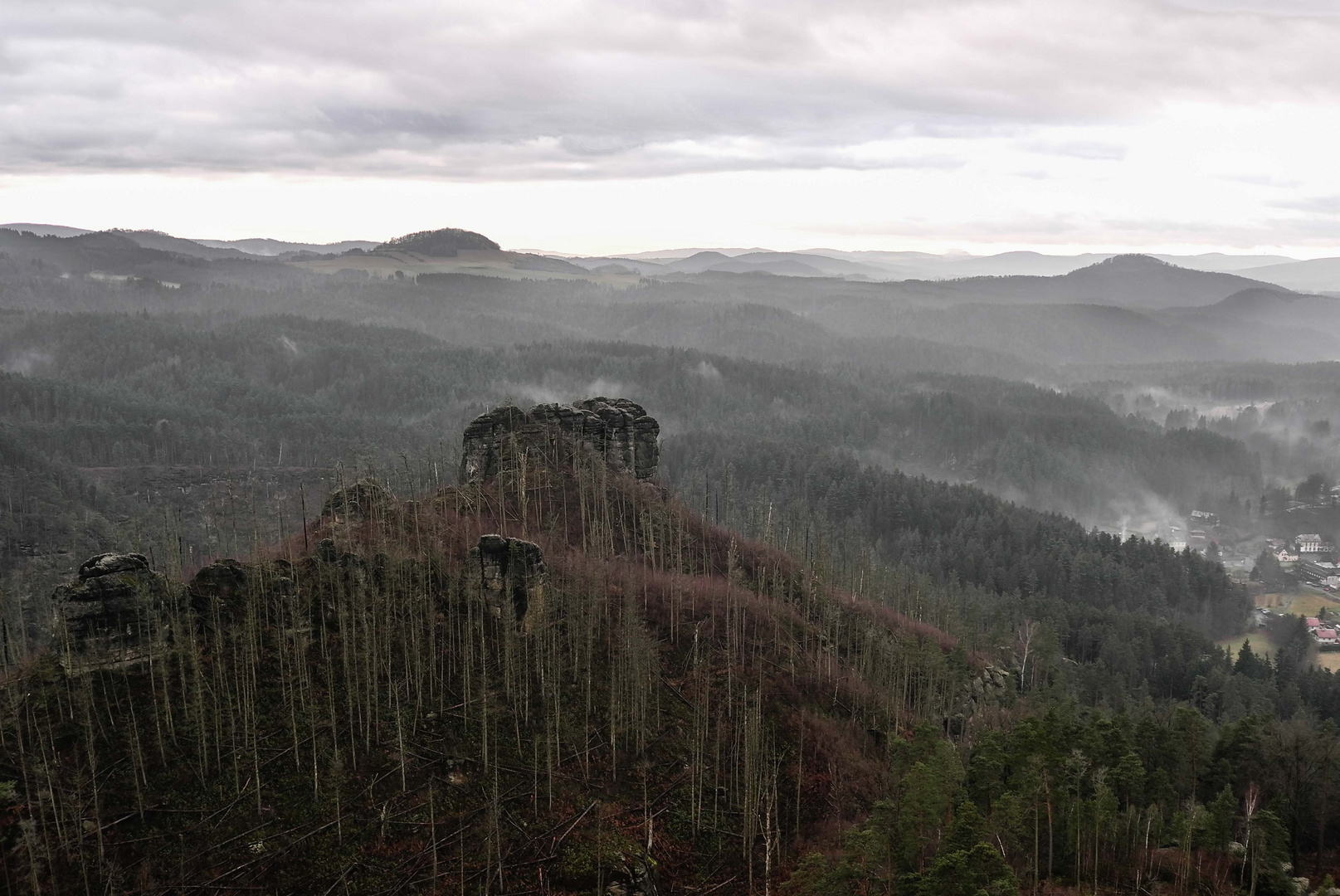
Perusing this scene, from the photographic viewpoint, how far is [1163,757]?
2744 inches

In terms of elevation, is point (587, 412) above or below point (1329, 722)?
above

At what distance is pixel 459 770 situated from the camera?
5591 cm

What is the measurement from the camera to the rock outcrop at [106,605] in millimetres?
52219

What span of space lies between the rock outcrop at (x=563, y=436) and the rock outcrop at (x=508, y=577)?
3139cm

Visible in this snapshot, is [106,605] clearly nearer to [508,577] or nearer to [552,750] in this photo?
[508,577]

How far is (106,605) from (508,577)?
25182 mm

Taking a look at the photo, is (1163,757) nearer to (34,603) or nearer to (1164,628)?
(1164,628)

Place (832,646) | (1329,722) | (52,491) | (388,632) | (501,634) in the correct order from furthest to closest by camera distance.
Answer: (52,491) → (832,646) → (1329,722) → (501,634) → (388,632)

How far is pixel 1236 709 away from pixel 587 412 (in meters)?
83.6

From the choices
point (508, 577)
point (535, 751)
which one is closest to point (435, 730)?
point (535, 751)

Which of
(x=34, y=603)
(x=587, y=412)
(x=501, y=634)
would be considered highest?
(x=587, y=412)

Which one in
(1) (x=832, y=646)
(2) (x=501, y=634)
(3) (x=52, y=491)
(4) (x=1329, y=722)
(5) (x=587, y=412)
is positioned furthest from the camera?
(3) (x=52, y=491)

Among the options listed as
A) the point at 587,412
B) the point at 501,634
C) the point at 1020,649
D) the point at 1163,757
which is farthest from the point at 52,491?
the point at 1163,757

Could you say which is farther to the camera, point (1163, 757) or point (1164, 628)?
point (1164, 628)
